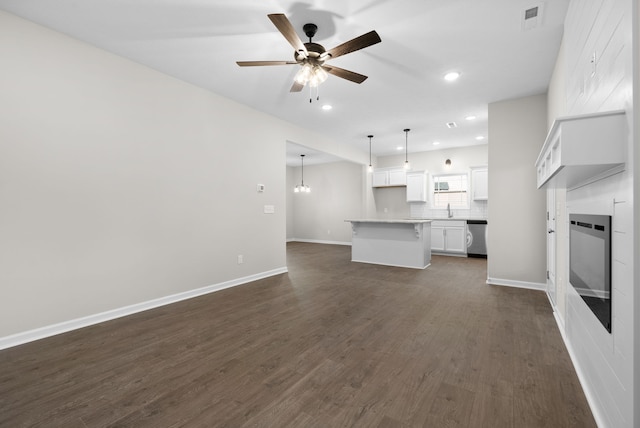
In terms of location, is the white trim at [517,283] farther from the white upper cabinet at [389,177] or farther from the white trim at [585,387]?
the white upper cabinet at [389,177]

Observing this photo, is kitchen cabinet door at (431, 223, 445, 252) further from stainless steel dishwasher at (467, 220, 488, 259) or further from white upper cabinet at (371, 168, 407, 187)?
white upper cabinet at (371, 168, 407, 187)

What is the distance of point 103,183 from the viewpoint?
3.05 m

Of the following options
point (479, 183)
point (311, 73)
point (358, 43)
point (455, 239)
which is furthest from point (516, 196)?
point (311, 73)

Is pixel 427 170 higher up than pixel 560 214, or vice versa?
pixel 427 170

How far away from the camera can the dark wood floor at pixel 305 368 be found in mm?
1622

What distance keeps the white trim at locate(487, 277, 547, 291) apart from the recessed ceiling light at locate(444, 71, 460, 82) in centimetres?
306

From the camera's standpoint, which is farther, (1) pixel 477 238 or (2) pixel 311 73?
(1) pixel 477 238

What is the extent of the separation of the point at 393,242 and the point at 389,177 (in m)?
3.15

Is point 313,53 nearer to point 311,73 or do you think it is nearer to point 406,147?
point 311,73

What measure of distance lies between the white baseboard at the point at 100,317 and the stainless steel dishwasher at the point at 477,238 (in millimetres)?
5564

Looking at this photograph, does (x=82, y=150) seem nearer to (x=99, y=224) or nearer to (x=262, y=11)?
(x=99, y=224)

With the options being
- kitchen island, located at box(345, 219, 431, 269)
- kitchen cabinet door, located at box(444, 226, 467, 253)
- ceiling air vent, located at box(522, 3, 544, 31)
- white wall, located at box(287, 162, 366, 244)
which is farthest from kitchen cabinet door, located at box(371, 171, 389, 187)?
ceiling air vent, located at box(522, 3, 544, 31)

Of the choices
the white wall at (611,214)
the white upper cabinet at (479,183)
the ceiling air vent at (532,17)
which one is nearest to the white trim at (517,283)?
the white wall at (611,214)

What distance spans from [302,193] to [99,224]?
307 inches
